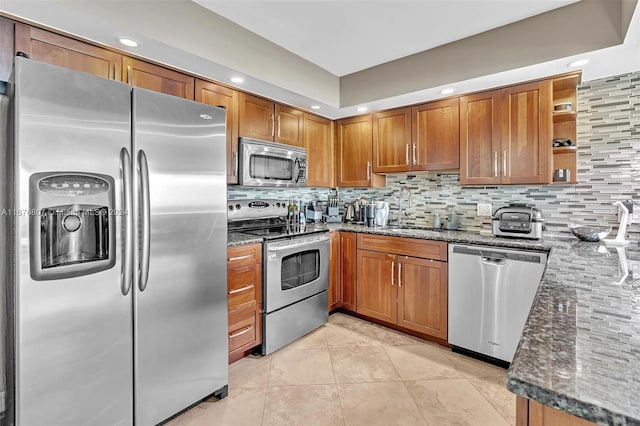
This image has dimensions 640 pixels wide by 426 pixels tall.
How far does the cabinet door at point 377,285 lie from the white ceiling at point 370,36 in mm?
1586

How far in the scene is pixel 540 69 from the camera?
7.46 ft

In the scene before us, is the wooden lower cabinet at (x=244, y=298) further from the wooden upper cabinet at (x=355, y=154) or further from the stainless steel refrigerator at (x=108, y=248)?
the wooden upper cabinet at (x=355, y=154)

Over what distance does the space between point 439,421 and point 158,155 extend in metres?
2.18

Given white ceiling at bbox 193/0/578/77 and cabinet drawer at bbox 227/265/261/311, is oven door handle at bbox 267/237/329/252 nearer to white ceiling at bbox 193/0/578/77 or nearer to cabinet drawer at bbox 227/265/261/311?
cabinet drawer at bbox 227/265/261/311

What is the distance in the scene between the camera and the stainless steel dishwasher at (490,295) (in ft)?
7.50

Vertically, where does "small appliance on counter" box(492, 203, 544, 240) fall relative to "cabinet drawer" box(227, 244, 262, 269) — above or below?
above

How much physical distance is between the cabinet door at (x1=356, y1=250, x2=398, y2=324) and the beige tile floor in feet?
1.09

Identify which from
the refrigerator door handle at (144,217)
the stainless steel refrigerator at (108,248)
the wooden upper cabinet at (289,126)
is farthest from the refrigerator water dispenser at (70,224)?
the wooden upper cabinet at (289,126)

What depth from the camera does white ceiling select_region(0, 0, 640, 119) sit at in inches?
70.5

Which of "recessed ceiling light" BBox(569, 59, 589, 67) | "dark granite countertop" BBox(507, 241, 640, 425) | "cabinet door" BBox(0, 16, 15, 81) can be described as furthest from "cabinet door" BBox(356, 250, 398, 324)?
"cabinet door" BBox(0, 16, 15, 81)

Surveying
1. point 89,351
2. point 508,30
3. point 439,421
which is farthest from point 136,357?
point 508,30

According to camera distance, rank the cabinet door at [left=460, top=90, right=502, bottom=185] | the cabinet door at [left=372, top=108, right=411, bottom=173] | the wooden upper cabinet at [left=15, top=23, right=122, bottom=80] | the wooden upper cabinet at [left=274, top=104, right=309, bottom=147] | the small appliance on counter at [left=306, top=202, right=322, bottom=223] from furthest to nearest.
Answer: the small appliance on counter at [left=306, top=202, right=322, bottom=223] → the cabinet door at [left=372, top=108, right=411, bottom=173] → the wooden upper cabinet at [left=274, top=104, right=309, bottom=147] → the cabinet door at [left=460, top=90, right=502, bottom=185] → the wooden upper cabinet at [left=15, top=23, right=122, bottom=80]

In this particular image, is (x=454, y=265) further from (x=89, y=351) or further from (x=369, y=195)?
(x=89, y=351)

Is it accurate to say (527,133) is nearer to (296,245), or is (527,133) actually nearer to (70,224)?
(296,245)
